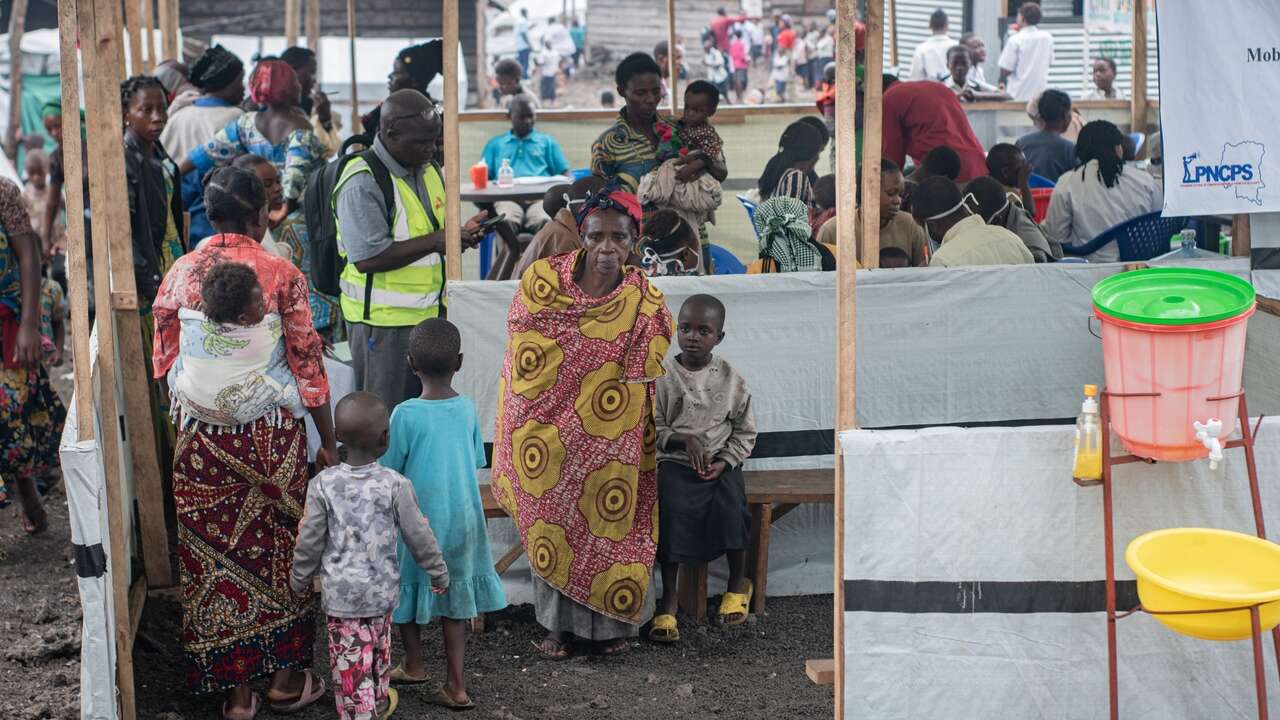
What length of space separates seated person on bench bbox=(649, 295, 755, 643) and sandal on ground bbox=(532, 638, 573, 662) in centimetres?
34

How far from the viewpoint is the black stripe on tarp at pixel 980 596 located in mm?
4078

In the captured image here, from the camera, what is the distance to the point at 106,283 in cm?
436

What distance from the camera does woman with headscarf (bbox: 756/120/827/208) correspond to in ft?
27.3

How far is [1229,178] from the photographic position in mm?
5484

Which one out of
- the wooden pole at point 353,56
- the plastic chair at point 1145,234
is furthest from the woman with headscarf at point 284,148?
the plastic chair at point 1145,234

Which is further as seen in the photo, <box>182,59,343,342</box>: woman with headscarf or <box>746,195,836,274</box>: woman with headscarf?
<box>182,59,343,342</box>: woman with headscarf

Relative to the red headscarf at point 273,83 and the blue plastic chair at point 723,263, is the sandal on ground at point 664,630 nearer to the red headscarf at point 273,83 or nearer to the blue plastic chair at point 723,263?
the blue plastic chair at point 723,263

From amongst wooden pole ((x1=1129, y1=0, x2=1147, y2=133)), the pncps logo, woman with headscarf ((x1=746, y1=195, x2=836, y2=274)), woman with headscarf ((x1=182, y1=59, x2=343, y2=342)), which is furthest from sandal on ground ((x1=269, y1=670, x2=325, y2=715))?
wooden pole ((x1=1129, y1=0, x2=1147, y2=133))

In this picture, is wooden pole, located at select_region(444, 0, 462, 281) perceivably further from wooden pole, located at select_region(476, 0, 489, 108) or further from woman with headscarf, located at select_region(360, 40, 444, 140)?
wooden pole, located at select_region(476, 0, 489, 108)

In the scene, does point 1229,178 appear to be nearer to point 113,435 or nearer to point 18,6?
point 113,435

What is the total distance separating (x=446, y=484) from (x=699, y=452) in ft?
A: 3.60

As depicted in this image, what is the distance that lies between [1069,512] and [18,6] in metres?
16.1

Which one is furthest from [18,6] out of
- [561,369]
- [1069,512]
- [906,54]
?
[1069,512]

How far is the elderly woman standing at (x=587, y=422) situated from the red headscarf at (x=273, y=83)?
10.6 ft
